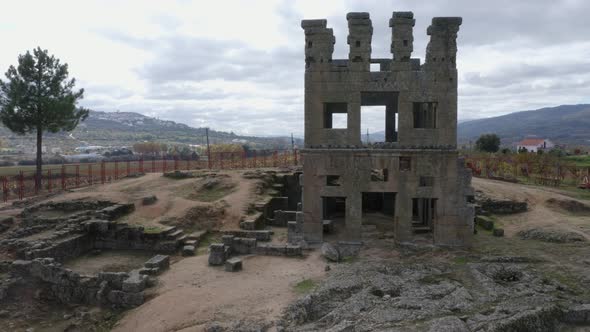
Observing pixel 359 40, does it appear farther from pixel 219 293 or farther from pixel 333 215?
pixel 219 293

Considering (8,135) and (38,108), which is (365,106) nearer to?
(38,108)

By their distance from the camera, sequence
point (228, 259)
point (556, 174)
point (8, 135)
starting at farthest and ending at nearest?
point (8, 135), point (556, 174), point (228, 259)

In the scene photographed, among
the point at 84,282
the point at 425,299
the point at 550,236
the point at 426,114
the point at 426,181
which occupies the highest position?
the point at 426,114

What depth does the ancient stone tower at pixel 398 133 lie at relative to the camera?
18766mm

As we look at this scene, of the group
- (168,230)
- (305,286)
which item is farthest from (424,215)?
(168,230)

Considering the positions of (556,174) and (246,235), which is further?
(556,174)

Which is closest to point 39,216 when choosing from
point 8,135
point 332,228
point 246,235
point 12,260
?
point 12,260

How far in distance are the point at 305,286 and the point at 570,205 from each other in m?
22.7

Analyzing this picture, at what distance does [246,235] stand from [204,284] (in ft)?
18.4

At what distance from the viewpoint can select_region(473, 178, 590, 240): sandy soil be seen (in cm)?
2294

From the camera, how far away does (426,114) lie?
22.4 meters

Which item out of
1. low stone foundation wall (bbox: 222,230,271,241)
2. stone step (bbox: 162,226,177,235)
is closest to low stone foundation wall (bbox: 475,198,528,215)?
low stone foundation wall (bbox: 222,230,271,241)

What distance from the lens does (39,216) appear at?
25000 mm

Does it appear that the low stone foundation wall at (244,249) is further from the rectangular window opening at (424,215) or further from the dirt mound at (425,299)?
the rectangular window opening at (424,215)
